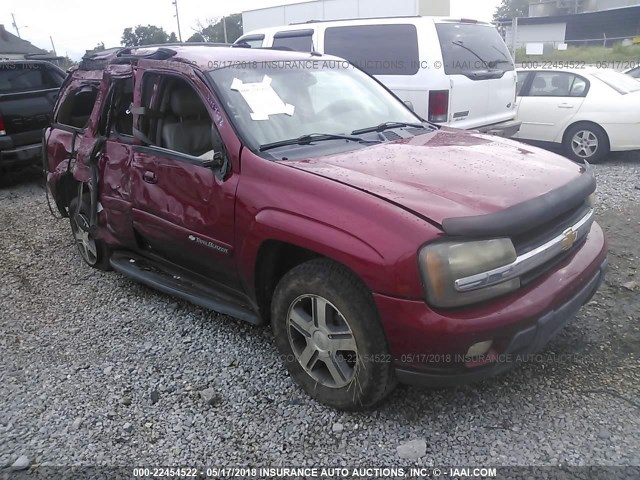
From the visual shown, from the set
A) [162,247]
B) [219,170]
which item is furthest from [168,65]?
[162,247]

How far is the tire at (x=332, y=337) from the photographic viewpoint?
7.91 feet

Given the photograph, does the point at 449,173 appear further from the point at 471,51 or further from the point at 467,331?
the point at 471,51

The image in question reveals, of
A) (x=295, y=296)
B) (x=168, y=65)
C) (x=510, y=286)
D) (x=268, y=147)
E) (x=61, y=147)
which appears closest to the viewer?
(x=510, y=286)

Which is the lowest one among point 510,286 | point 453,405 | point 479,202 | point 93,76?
point 453,405

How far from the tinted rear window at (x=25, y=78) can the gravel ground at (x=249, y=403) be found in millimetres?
5628

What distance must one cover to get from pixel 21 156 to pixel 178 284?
5272 mm

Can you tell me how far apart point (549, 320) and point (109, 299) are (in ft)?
10.7

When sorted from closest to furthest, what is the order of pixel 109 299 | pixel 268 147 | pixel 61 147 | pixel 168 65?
1. pixel 268 147
2. pixel 168 65
3. pixel 109 299
4. pixel 61 147

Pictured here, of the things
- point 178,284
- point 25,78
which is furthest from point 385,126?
point 25,78

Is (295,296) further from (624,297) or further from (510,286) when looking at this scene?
(624,297)

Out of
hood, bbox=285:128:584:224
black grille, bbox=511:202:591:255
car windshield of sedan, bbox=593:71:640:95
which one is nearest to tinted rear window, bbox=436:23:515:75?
car windshield of sedan, bbox=593:71:640:95

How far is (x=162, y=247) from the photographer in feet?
11.8

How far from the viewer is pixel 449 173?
8.67ft

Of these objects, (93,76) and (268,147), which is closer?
(268,147)
